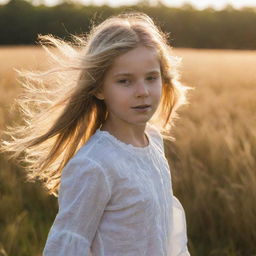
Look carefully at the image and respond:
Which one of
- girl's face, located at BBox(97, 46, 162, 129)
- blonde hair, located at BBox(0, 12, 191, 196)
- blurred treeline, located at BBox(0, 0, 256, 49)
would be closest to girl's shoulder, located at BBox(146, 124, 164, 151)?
blonde hair, located at BBox(0, 12, 191, 196)

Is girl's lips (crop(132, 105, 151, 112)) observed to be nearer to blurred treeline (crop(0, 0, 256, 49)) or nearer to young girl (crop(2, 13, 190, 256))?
young girl (crop(2, 13, 190, 256))

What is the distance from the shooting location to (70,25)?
38969 mm

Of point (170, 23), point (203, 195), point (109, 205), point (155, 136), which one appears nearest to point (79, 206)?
point (109, 205)

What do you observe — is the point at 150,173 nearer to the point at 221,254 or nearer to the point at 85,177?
the point at 85,177

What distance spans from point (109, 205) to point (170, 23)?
131 ft

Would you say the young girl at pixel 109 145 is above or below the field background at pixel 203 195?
above

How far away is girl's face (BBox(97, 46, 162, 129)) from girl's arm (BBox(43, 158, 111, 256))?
0.64ft

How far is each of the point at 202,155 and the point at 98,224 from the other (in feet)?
5.64

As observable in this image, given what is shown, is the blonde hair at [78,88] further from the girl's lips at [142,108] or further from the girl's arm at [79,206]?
the girl's arm at [79,206]

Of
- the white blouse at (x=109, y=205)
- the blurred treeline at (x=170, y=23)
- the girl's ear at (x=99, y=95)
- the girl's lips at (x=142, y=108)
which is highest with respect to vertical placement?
the girl's ear at (x=99, y=95)

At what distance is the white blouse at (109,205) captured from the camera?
56.7 inches

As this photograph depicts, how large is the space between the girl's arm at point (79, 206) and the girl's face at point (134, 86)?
7.6 inches

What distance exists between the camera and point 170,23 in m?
40.5

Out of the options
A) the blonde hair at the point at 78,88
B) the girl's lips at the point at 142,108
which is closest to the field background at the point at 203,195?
the blonde hair at the point at 78,88
